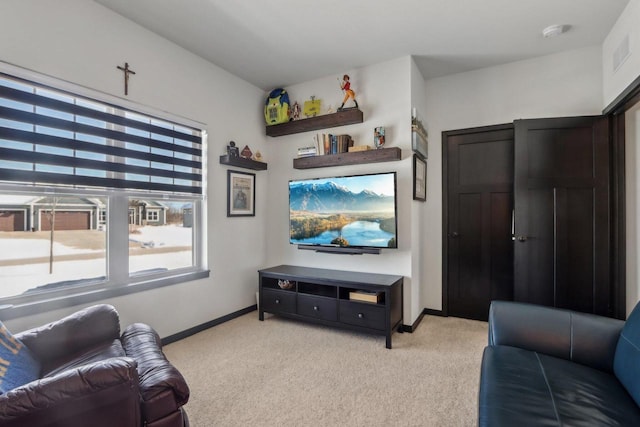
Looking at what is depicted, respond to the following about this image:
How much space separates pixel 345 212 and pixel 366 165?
548 mm

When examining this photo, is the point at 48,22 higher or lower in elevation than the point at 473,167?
higher

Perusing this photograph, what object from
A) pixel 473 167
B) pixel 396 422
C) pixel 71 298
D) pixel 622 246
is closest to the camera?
pixel 396 422

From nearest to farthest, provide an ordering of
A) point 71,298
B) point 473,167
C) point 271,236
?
point 71,298 → point 473,167 → point 271,236

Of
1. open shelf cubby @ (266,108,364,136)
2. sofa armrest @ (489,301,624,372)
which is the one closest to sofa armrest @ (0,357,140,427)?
sofa armrest @ (489,301,624,372)

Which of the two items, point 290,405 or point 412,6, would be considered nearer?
point 290,405

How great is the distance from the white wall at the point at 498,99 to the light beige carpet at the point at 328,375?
924 mm

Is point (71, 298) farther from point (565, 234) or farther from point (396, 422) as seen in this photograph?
point (565, 234)

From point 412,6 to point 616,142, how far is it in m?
2.20

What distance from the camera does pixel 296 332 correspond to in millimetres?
3088

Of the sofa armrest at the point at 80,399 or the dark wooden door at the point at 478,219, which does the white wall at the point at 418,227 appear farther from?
the sofa armrest at the point at 80,399

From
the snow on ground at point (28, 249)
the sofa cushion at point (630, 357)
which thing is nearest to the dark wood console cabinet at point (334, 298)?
the sofa cushion at point (630, 357)

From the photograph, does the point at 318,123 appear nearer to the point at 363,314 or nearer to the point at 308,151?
the point at 308,151

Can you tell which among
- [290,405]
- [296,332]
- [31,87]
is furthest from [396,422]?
[31,87]

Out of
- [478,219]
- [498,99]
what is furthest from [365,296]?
[498,99]
